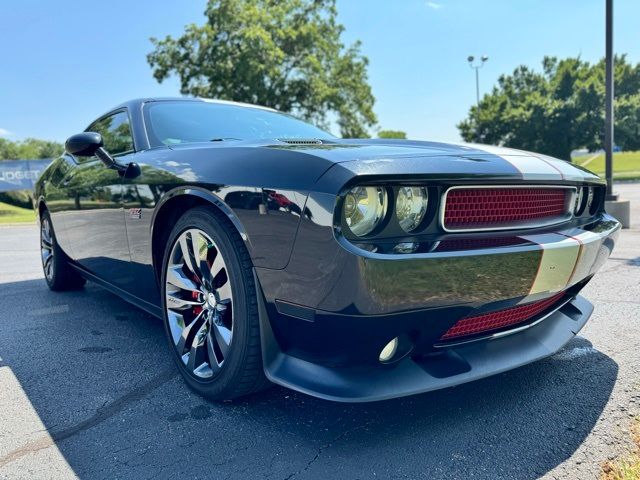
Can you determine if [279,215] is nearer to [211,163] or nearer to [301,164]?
[301,164]

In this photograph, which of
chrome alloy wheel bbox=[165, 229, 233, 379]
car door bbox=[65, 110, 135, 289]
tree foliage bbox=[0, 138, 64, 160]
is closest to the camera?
chrome alloy wheel bbox=[165, 229, 233, 379]

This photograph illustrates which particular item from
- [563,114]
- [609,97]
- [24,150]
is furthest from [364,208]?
[24,150]

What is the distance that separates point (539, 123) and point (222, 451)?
114 feet

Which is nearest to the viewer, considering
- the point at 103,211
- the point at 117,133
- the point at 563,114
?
the point at 103,211

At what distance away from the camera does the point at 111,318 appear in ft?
11.2

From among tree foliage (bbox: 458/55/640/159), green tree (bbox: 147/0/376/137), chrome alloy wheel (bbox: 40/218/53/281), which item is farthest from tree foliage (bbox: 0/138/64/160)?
chrome alloy wheel (bbox: 40/218/53/281)

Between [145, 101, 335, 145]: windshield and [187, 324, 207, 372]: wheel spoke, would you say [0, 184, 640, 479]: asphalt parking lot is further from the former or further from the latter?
[145, 101, 335, 145]: windshield

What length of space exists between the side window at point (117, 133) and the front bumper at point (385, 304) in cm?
171

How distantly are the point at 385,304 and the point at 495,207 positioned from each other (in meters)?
0.62

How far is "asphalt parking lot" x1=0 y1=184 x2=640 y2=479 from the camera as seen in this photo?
162cm

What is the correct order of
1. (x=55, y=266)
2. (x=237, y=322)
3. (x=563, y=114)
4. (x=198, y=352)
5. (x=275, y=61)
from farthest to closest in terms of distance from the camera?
(x=563, y=114)
(x=275, y=61)
(x=55, y=266)
(x=198, y=352)
(x=237, y=322)

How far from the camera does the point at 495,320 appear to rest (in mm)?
1918

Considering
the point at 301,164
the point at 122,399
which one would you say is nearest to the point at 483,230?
the point at 301,164

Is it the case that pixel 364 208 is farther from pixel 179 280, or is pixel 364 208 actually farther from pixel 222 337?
pixel 179 280
